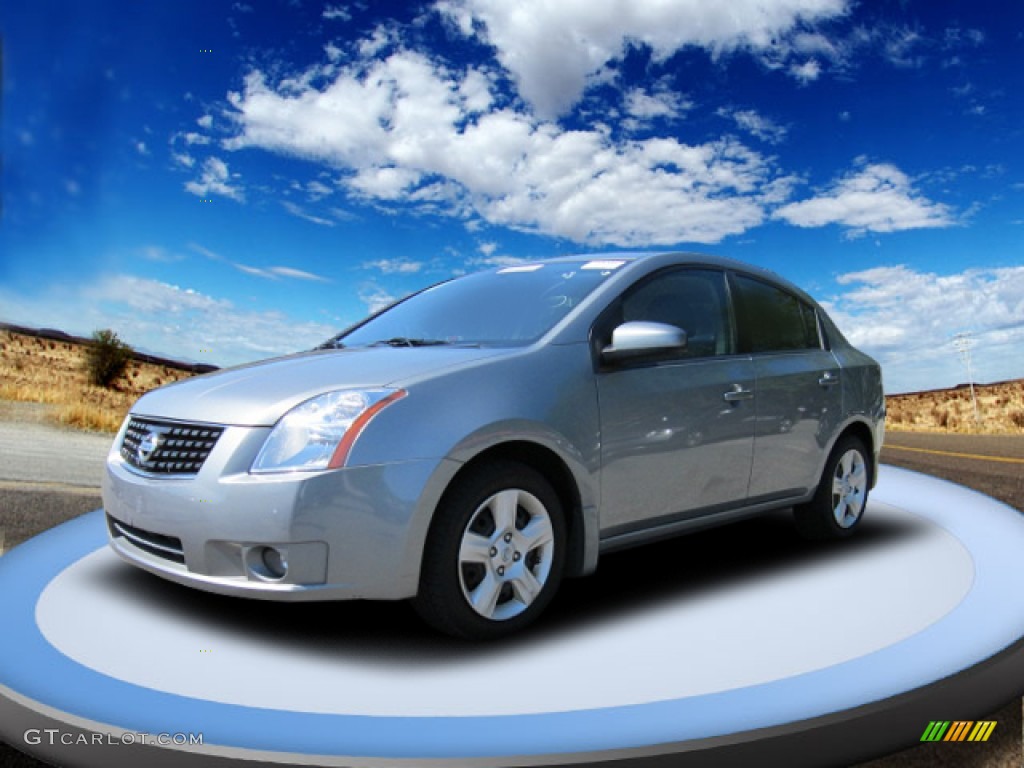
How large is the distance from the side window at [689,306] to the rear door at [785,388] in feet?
0.51

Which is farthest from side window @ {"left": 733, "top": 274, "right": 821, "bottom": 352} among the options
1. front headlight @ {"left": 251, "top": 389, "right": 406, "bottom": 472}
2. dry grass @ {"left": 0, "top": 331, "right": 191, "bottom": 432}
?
dry grass @ {"left": 0, "top": 331, "right": 191, "bottom": 432}

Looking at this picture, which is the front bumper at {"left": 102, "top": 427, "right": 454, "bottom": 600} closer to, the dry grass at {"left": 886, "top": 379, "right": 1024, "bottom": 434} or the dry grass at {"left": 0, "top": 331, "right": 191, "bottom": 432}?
the dry grass at {"left": 0, "top": 331, "right": 191, "bottom": 432}

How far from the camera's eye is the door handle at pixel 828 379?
5621 mm

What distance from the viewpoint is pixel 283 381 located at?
373 cm

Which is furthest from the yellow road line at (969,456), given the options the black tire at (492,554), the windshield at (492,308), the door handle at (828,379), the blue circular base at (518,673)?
the black tire at (492,554)

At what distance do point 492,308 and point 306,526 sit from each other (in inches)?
72.5

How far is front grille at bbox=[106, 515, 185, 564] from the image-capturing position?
3.66 m

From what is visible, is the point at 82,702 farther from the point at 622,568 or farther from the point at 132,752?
the point at 622,568

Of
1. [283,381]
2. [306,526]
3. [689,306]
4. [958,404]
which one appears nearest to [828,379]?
[689,306]

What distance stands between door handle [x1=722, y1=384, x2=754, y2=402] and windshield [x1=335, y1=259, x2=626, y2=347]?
2.99 feet

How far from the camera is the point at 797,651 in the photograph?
342cm

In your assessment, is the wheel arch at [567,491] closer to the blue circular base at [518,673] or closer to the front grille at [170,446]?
the blue circular base at [518,673]

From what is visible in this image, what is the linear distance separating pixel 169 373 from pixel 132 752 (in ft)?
133

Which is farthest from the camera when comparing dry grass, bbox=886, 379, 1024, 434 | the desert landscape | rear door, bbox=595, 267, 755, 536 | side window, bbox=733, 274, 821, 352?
dry grass, bbox=886, 379, 1024, 434
